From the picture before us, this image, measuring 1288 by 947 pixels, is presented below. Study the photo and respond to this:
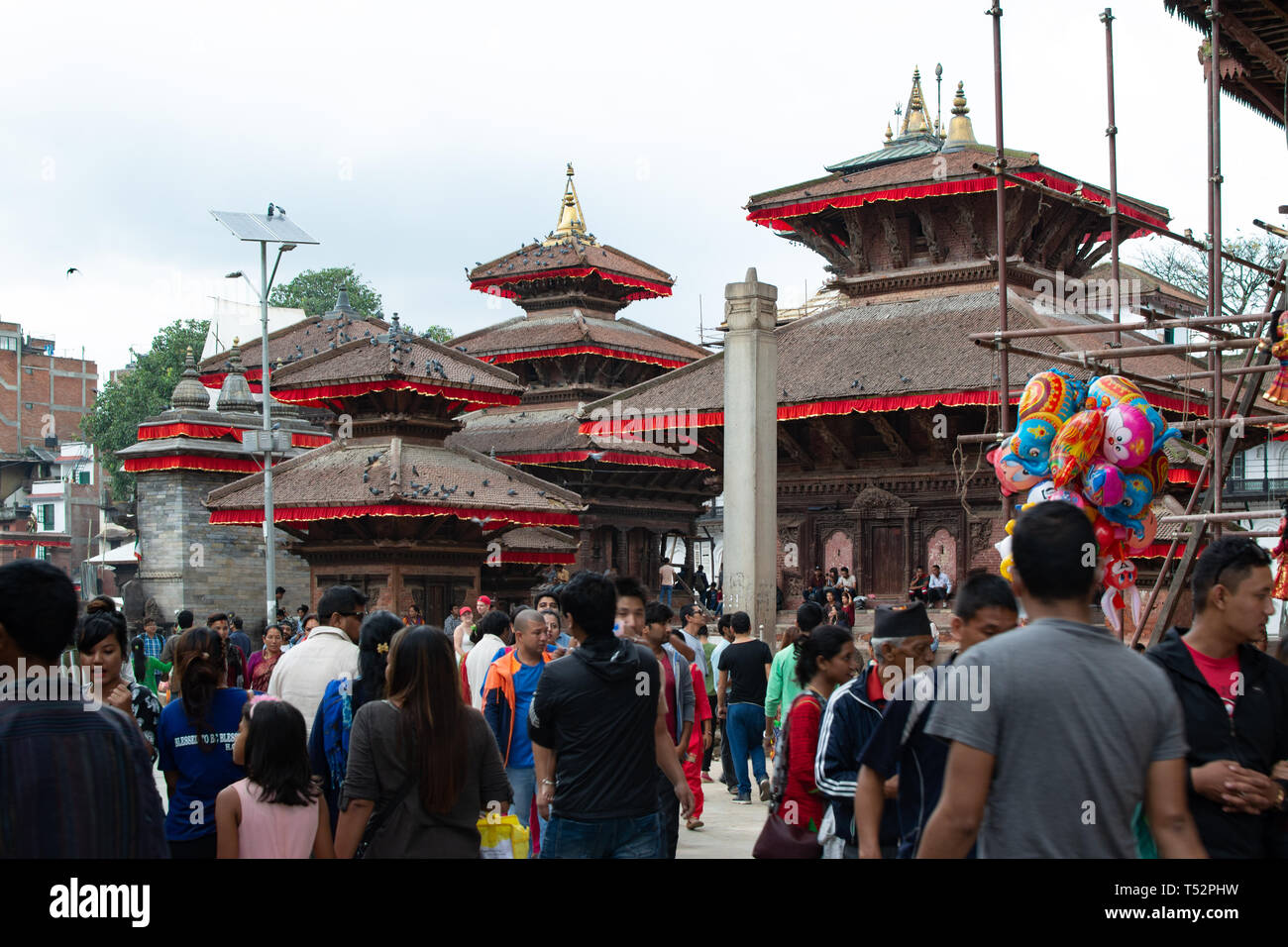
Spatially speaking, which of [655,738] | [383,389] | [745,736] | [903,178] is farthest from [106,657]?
[903,178]

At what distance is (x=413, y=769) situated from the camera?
5.68 m

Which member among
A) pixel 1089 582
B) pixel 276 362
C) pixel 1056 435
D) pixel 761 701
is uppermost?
pixel 276 362

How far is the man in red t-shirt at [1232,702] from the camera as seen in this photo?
196 inches

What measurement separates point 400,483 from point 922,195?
426 inches

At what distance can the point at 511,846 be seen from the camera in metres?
6.54

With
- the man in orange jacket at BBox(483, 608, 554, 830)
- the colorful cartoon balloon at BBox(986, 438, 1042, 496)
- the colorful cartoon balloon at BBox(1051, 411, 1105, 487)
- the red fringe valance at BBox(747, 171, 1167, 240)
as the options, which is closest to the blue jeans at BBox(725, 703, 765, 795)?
the colorful cartoon balloon at BBox(986, 438, 1042, 496)

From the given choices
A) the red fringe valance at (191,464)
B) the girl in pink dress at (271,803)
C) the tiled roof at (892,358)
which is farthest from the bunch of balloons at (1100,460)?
the red fringe valance at (191,464)

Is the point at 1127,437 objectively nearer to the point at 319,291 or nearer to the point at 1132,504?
the point at 1132,504

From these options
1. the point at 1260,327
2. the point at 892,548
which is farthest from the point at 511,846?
the point at 892,548

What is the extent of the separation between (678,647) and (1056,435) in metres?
3.68

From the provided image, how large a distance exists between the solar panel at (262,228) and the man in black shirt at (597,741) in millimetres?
21311

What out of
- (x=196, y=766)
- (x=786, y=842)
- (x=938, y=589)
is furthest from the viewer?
(x=938, y=589)

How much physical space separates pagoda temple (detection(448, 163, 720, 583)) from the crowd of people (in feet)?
89.8
